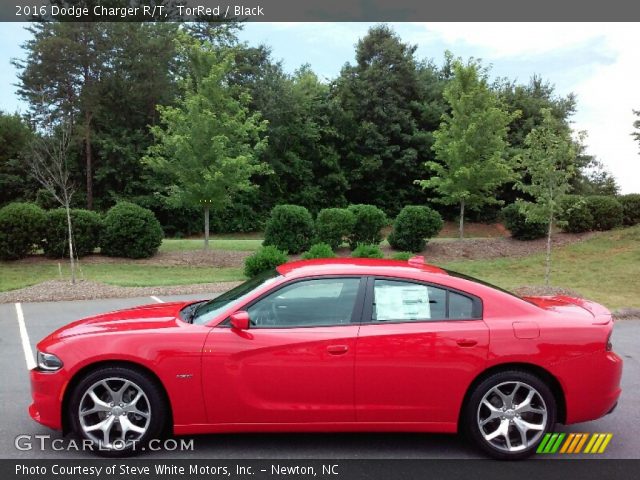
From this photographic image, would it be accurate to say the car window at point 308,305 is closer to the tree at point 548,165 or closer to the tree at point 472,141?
the tree at point 548,165

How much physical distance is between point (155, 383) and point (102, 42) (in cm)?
3672

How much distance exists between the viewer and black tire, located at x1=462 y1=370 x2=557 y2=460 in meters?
3.80

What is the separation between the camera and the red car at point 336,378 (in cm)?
377

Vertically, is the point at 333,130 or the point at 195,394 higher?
the point at 333,130

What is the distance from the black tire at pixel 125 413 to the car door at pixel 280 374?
376 mm

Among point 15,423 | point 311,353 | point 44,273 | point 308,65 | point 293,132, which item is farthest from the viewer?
point 308,65

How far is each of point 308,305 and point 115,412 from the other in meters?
1.57

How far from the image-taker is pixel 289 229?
16.2m

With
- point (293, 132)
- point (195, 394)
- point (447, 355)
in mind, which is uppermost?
point (293, 132)

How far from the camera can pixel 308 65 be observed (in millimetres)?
52281

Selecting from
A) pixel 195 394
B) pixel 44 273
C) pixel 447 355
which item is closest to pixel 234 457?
pixel 195 394

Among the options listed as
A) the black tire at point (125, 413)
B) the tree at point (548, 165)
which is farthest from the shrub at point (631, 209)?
the black tire at point (125, 413)

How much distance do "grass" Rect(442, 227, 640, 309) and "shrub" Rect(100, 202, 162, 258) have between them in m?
9.27

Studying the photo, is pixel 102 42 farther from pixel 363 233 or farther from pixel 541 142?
pixel 541 142
